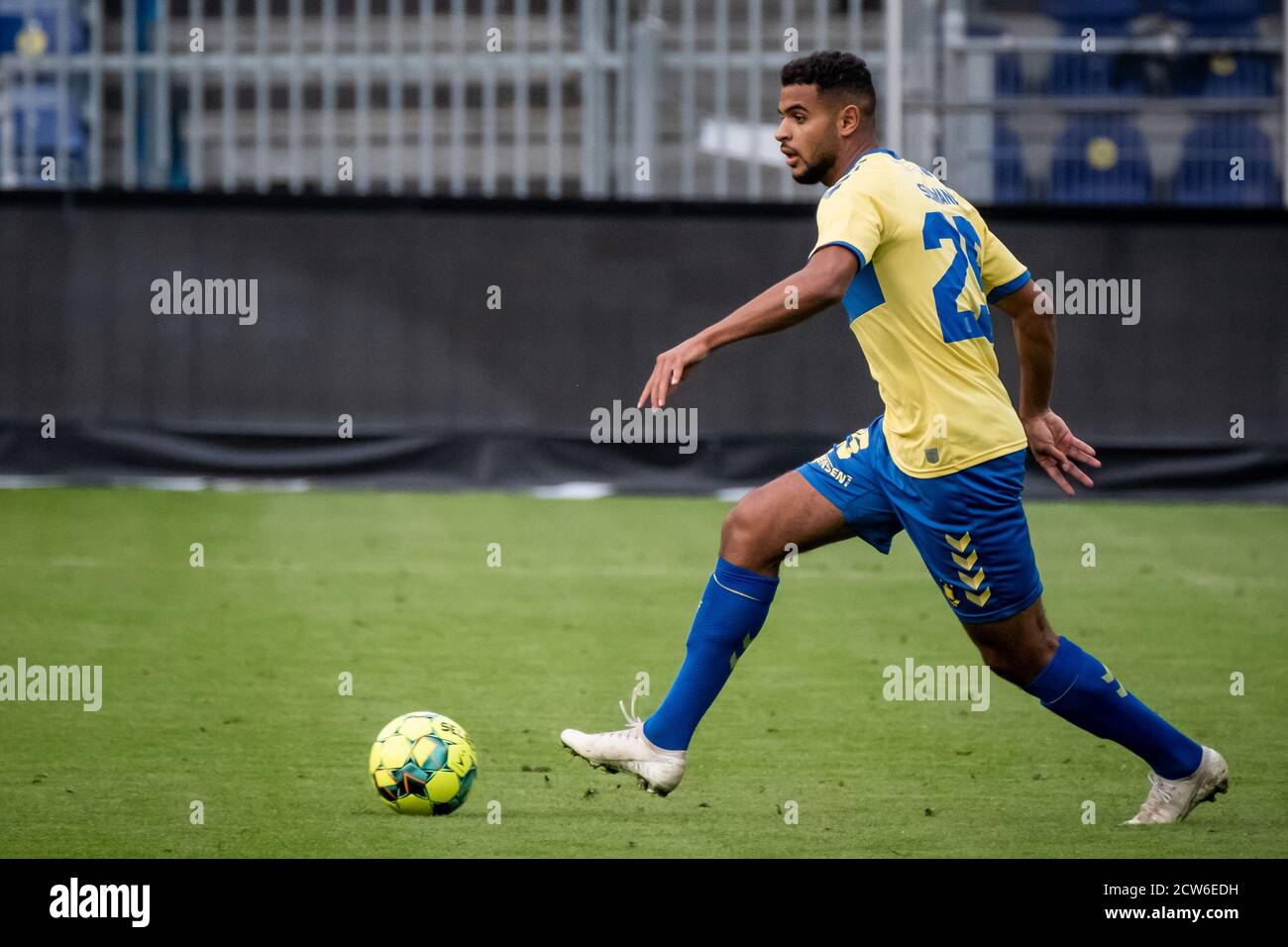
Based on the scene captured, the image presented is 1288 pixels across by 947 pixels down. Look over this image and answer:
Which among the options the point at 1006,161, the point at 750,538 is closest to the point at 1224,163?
the point at 1006,161

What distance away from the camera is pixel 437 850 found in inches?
205

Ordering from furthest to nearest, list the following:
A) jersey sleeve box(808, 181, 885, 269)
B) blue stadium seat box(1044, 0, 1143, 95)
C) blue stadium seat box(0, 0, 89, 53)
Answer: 1. blue stadium seat box(0, 0, 89, 53)
2. blue stadium seat box(1044, 0, 1143, 95)
3. jersey sleeve box(808, 181, 885, 269)

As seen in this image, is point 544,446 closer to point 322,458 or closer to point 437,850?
point 322,458

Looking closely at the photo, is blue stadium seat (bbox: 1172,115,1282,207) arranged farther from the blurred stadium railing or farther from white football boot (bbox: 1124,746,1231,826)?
white football boot (bbox: 1124,746,1231,826)

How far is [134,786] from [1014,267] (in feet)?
10.4

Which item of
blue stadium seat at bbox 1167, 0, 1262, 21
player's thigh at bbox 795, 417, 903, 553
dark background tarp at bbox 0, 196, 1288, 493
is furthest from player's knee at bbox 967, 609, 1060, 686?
blue stadium seat at bbox 1167, 0, 1262, 21

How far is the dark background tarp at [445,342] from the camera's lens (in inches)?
594

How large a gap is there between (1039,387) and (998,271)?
0.46 metres

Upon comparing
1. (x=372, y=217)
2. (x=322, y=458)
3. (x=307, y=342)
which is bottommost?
(x=322, y=458)

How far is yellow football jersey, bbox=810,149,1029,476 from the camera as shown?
17.6 feet

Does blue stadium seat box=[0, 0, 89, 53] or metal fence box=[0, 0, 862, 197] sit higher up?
blue stadium seat box=[0, 0, 89, 53]

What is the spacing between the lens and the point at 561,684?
26.4 feet

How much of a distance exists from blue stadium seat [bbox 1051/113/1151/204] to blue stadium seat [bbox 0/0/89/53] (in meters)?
8.93
